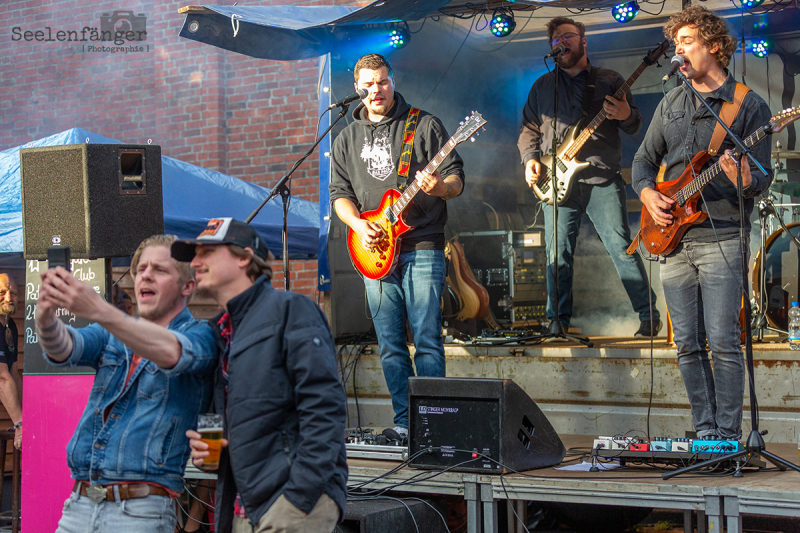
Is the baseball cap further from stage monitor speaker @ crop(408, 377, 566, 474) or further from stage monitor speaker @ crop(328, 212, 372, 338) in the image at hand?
stage monitor speaker @ crop(328, 212, 372, 338)

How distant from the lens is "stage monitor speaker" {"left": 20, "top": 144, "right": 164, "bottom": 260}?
3.69 meters

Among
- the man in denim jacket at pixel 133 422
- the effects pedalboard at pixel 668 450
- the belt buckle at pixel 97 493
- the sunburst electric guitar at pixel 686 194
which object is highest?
the sunburst electric guitar at pixel 686 194

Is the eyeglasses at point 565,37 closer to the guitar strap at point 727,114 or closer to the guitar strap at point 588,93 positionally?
the guitar strap at point 588,93

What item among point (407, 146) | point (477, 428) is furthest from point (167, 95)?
point (477, 428)

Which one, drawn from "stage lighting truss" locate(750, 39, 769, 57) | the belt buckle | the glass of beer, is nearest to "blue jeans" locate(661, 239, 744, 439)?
the glass of beer

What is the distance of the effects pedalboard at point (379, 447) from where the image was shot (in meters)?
3.97

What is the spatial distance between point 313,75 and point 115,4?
3.30 metres

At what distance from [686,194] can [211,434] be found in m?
2.67

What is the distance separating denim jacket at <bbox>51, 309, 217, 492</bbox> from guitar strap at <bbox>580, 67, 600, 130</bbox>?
426 centimetres

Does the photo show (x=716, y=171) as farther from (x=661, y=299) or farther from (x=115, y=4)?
(x=115, y=4)

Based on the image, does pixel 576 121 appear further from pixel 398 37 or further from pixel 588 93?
pixel 398 37

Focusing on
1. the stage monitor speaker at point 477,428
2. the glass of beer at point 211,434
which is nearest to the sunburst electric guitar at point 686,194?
the stage monitor speaker at point 477,428

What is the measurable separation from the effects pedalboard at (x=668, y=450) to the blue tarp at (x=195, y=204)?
→ 14.8 feet

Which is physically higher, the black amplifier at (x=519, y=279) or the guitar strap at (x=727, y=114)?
the guitar strap at (x=727, y=114)
